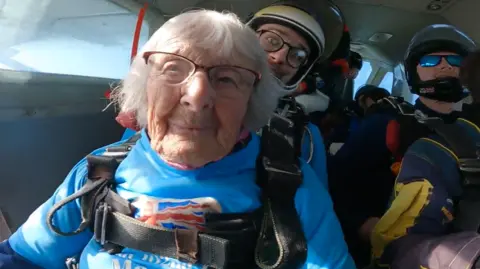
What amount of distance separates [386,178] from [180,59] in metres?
1.03

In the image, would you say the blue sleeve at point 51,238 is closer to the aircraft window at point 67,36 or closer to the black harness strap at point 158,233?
the black harness strap at point 158,233

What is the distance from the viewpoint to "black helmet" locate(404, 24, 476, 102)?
1.43 metres

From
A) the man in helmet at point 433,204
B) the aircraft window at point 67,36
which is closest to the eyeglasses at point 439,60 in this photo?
the man in helmet at point 433,204

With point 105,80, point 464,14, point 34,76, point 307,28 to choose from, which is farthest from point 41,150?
point 464,14

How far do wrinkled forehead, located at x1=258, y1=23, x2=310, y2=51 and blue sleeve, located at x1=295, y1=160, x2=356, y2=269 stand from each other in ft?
1.90

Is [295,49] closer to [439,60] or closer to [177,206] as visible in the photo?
[439,60]

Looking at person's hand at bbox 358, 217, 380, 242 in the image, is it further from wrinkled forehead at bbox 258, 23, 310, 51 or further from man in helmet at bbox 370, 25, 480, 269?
wrinkled forehead at bbox 258, 23, 310, 51

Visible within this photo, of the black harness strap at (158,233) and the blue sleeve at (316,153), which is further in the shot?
the blue sleeve at (316,153)

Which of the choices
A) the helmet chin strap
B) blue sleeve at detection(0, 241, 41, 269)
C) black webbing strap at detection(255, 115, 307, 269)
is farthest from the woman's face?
the helmet chin strap

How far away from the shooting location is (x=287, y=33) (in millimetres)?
1447

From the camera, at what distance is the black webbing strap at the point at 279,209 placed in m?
0.90

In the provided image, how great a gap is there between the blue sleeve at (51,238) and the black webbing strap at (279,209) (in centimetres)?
45

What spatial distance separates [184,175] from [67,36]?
1.29 meters

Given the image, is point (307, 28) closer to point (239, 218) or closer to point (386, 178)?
point (386, 178)
